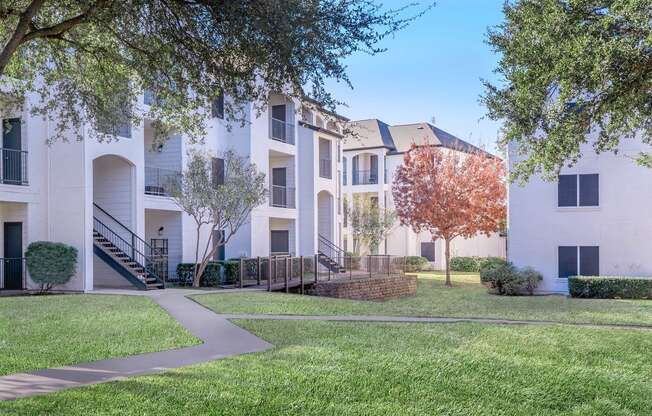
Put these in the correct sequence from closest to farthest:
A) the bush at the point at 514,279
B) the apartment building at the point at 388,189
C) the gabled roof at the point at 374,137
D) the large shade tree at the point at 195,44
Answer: the large shade tree at the point at 195,44, the bush at the point at 514,279, the apartment building at the point at 388,189, the gabled roof at the point at 374,137

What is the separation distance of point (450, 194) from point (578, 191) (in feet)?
26.1

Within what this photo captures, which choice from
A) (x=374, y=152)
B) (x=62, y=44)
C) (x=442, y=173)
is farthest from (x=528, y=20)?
(x=374, y=152)

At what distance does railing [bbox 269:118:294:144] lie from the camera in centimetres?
2867

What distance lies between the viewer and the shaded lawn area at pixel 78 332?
8.27m

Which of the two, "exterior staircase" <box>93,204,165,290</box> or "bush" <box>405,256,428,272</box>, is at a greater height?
"exterior staircase" <box>93,204,165,290</box>

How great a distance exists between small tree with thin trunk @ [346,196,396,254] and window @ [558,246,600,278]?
14958mm

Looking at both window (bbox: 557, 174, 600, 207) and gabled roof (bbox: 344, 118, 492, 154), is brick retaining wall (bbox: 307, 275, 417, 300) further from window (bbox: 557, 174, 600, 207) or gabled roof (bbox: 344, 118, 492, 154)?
gabled roof (bbox: 344, 118, 492, 154)

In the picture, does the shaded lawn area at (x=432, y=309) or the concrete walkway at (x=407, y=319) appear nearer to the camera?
the concrete walkway at (x=407, y=319)

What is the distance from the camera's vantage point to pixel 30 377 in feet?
23.3

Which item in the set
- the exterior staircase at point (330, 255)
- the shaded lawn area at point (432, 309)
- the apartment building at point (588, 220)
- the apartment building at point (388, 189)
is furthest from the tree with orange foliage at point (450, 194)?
the shaded lawn area at point (432, 309)

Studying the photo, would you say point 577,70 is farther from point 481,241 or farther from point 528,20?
point 481,241

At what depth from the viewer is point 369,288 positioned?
961 inches

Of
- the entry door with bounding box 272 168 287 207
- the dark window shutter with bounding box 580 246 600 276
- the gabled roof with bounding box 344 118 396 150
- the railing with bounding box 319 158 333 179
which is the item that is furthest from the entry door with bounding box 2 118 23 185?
the gabled roof with bounding box 344 118 396 150

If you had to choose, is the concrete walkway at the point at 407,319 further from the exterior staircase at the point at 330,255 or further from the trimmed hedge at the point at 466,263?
the trimmed hedge at the point at 466,263
